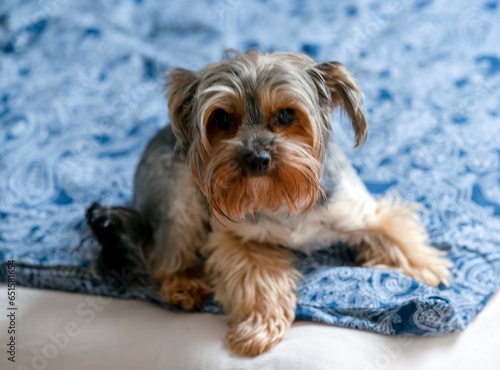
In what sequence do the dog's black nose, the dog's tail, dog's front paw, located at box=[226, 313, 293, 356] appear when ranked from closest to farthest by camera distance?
the dog's black nose
dog's front paw, located at box=[226, 313, 293, 356]
the dog's tail

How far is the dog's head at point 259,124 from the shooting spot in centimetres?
180

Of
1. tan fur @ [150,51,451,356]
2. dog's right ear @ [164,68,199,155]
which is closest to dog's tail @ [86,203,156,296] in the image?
tan fur @ [150,51,451,356]

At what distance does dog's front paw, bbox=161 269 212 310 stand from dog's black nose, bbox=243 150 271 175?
28.5 inches

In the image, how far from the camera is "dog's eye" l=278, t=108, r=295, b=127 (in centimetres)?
189

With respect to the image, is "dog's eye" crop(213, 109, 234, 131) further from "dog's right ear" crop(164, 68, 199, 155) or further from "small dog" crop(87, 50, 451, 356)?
"dog's right ear" crop(164, 68, 199, 155)

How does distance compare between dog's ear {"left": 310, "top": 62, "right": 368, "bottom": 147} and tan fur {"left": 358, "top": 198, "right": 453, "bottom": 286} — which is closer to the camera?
dog's ear {"left": 310, "top": 62, "right": 368, "bottom": 147}

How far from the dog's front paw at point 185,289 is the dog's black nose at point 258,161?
0.72 m

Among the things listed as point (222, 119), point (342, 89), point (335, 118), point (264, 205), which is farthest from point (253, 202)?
point (335, 118)

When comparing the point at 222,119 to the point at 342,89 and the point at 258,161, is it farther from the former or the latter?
the point at 342,89

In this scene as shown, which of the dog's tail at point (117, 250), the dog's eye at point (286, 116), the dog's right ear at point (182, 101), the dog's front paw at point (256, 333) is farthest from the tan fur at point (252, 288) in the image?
the dog's eye at point (286, 116)

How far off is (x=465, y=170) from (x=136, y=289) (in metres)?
1.73

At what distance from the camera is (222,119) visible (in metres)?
1.92

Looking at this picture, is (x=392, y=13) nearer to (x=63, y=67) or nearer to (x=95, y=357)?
(x=63, y=67)

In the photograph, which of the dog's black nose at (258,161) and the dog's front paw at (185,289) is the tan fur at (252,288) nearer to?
the dog's front paw at (185,289)
